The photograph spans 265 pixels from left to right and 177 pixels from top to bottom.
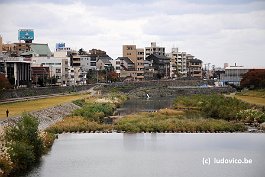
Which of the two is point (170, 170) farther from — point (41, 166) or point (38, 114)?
point (38, 114)

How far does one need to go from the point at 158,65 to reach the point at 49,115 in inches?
3036

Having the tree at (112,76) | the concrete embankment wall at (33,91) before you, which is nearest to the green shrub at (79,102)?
the concrete embankment wall at (33,91)

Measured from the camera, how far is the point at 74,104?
50.7 m

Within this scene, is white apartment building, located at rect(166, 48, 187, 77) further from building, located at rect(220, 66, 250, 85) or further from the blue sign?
the blue sign

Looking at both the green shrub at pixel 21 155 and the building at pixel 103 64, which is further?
the building at pixel 103 64

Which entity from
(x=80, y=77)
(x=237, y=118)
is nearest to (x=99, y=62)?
(x=80, y=77)

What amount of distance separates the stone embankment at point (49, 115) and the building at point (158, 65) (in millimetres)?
66344

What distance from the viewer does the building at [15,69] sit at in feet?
203

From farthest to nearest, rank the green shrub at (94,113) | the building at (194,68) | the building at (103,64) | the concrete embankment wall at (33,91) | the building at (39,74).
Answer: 1. the building at (194,68)
2. the building at (103,64)
3. the building at (39,74)
4. the concrete embankment wall at (33,91)
5. the green shrub at (94,113)

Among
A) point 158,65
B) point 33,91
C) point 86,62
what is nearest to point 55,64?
point 86,62

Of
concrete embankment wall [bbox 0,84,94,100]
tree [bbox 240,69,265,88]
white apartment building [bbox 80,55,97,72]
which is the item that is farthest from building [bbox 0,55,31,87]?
tree [bbox 240,69,265,88]

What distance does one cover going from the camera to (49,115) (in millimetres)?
39688

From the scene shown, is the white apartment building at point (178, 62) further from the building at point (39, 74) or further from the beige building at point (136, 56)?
the building at point (39, 74)

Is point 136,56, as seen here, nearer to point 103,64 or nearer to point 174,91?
point 103,64
